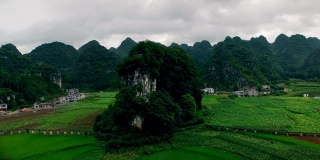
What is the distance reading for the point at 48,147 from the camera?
26094mm

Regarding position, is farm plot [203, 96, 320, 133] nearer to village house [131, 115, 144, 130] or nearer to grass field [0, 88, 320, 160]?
grass field [0, 88, 320, 160]

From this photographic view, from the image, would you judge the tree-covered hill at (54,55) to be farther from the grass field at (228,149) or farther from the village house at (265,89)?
the grass field at (228,149)

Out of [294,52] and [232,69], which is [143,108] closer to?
[232,69]

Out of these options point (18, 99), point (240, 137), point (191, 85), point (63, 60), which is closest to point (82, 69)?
point (63, 60)

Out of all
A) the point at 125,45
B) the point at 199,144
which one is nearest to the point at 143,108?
the point at 199,144

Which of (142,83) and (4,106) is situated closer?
(142,83)

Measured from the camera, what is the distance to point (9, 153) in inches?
972

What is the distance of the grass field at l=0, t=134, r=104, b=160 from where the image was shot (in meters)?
23.6

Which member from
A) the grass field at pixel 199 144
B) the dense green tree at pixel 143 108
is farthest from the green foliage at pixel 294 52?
the dense green tree at pixel 143 108

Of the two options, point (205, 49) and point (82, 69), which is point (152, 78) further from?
point (205, 49)

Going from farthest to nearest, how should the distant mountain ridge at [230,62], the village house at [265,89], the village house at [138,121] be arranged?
the distant mountain ridge at [230,62] → the village house at [265,89] → the village house at [138,121]

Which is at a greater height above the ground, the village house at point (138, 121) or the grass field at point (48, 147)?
the village house at point (138, 121)

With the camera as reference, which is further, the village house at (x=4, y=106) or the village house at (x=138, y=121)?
the village house at (x=4, y=106)

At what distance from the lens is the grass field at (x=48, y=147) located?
23.6 meters
